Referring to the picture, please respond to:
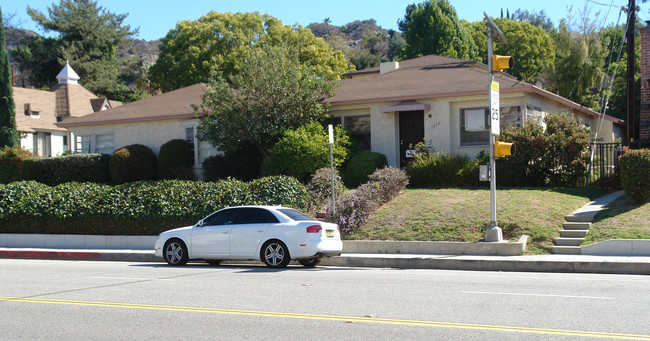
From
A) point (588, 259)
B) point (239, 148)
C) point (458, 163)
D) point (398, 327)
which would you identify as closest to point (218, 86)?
point (239, 148)

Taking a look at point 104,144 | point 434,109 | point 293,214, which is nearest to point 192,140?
point 104,144

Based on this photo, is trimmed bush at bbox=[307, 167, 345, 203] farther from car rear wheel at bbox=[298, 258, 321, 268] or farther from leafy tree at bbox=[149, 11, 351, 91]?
leafy tree at bbox=[149, 11, 351, 91]

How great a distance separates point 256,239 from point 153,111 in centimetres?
1722

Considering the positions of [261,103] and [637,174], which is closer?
[637,174]

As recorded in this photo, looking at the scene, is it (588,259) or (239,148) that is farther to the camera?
(239,148)

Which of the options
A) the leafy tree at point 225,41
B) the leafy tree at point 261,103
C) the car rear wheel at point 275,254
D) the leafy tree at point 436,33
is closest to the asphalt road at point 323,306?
the car rear wheel at point 275,254

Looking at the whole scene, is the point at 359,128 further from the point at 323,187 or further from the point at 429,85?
the point at 323,187

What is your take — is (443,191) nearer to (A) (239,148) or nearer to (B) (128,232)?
(A) (239,148)

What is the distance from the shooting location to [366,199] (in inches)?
710

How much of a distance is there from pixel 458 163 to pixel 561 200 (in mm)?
4227

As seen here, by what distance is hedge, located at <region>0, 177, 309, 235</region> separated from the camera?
62.8 ft

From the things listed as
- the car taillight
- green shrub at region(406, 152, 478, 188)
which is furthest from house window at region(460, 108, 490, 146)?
the car taillight

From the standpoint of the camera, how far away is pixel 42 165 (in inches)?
1084

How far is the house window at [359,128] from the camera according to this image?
25.2m
